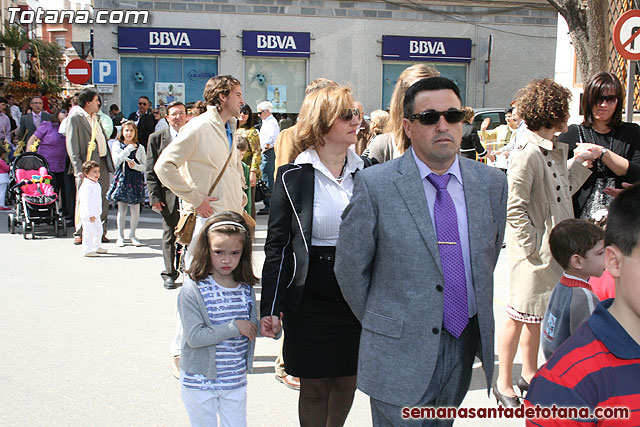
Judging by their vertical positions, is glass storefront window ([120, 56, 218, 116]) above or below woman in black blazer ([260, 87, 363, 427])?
above

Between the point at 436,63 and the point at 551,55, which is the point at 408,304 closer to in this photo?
the point at 436,63

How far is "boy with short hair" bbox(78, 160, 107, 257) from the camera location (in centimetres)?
951

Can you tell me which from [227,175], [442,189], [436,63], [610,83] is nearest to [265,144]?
[227,175]

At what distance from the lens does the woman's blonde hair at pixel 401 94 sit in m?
3.87

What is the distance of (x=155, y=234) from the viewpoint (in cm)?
1144

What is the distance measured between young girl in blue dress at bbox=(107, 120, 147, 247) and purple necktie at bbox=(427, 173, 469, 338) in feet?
27.1

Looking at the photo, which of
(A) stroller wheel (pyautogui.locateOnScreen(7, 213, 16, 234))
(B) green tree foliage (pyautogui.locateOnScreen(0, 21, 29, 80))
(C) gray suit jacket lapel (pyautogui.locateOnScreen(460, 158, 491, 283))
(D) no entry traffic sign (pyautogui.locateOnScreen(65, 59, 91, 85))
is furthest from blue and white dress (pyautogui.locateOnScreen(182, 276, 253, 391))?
(B) green tree foliage (pyautogui.locateOnScreen(0, 21, 29, 80))

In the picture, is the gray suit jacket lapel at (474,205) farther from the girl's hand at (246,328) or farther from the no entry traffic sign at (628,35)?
the no entry traffic sign at (628,35)

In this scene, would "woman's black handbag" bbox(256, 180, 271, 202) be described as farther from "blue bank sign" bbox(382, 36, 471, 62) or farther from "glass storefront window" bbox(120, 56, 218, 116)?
"blue bank sign" bbox(382, 36, 471, 62)

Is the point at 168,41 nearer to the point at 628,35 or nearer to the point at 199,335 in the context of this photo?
the point at 628,35

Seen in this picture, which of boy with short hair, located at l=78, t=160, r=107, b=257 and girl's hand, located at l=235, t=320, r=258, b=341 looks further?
boy with short hair, located at l=78, t=160, r=107, b=257

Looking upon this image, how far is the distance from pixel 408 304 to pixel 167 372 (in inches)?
124

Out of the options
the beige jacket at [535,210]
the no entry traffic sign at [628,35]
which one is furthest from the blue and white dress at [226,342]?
the no entry traffic sign at [628,35]

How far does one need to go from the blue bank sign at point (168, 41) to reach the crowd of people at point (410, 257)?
19925 millimetres
